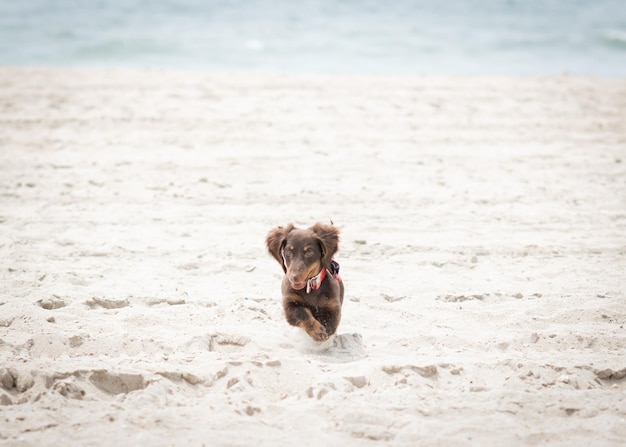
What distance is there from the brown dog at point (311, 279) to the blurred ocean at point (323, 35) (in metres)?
12.0

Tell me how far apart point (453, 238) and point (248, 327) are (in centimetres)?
237

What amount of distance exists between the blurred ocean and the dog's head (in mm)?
11994

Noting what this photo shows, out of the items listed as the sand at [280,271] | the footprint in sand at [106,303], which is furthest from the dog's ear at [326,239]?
the footprint in sand at [106,303]

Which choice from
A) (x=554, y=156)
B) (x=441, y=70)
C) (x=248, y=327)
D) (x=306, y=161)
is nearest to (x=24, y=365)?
(x=248, y=327)

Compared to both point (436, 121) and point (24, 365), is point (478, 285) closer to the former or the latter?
point (24, 365)

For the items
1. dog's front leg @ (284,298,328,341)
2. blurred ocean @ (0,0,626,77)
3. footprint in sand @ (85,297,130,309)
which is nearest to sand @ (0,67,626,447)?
footprint in sand @ (85,297,130,309)

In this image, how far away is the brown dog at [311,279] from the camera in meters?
A: 3.78

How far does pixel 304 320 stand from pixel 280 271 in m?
1.25

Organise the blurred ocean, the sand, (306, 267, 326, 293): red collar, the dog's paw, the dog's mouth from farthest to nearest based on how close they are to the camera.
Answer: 1. the blurred ocean
2. (306, 267, 326, 293): red collar
3. the dog's paw
4. the dog's mouth
5. the sand

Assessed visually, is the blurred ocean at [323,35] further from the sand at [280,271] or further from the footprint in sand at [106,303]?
the footprint in sand at [106,303]

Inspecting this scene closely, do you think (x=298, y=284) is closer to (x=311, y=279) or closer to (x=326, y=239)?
(x=311, y=279)

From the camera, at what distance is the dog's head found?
12.2 feet

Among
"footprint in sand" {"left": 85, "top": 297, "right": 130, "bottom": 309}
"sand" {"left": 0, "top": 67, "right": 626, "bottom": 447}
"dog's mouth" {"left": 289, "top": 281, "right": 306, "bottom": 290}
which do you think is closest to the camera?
"sand" {"left": 0, "top": 67, "right": 626, "bottom": 447}

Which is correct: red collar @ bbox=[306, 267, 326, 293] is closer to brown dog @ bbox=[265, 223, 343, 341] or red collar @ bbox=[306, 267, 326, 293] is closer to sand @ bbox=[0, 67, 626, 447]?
brown dog @ bbox=[265, 223, 343, 341]
